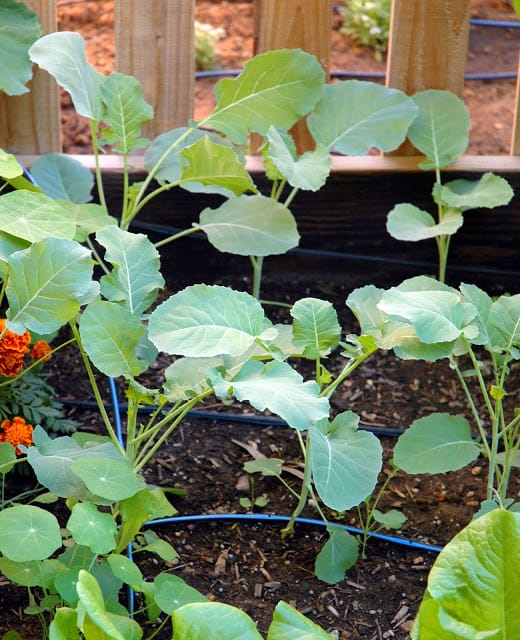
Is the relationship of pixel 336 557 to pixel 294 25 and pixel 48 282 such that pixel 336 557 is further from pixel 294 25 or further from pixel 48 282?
pixel 294 25

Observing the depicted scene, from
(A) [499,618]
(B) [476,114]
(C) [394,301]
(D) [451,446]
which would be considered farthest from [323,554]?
(B) [476,114]

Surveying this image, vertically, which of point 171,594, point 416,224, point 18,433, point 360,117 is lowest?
point 171,594

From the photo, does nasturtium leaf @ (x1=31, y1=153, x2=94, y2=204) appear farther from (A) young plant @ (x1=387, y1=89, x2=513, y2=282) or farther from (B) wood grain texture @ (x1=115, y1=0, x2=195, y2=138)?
(A) young plant @ (x1=387, y1=89, x2=513, y2=282)

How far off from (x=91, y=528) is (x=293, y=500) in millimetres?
651

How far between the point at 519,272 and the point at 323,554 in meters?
1.22

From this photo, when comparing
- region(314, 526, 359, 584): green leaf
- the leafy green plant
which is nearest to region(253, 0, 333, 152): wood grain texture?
region(314, 526, 359, 584): green leaf

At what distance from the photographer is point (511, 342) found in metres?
1.68

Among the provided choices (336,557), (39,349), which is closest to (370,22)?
(39,349)

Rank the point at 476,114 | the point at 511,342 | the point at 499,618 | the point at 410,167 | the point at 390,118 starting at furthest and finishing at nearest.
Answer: the point at 476,114, the point at 410,167, the point at 390,118, the point at 511,342, the point at 499,618

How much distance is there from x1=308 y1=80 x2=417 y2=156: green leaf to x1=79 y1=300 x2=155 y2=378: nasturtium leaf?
0.88 m

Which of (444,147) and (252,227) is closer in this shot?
(252,227)

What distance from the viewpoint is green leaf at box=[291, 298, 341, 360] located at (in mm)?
1649

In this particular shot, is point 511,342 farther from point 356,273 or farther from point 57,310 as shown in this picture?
point 356,273

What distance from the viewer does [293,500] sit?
1.98 meters
